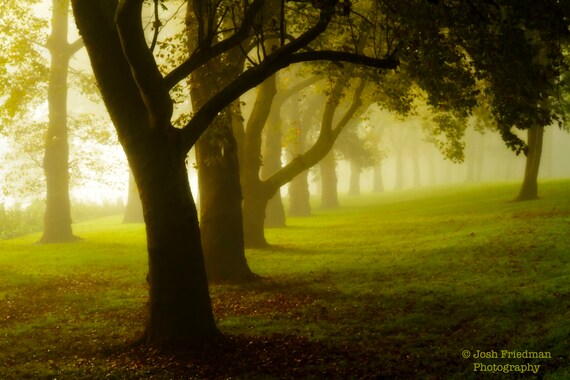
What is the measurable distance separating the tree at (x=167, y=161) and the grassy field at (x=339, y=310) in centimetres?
68

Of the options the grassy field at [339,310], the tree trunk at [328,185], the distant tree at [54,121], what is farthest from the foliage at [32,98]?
the tree trunk at [328,185]

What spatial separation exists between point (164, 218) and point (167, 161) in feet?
3.15

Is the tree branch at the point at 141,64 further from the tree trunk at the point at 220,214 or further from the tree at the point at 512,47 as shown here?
the tree trunk at the point at 220,214

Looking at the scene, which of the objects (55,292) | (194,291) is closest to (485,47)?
(194,291)

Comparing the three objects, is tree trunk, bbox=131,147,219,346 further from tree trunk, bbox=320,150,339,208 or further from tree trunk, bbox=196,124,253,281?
tree trunk, bbox=320,150,339,208

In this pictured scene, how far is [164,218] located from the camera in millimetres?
9977

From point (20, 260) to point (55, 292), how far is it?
8.26 m

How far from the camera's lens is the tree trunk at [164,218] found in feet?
32.8

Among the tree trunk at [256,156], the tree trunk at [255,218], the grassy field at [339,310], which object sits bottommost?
the grassy field at [339,310]

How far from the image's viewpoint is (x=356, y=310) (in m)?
13.0

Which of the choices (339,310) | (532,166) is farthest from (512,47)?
(532,166)

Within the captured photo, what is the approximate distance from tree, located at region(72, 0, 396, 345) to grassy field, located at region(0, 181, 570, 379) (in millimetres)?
682

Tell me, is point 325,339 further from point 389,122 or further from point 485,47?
point 389,122

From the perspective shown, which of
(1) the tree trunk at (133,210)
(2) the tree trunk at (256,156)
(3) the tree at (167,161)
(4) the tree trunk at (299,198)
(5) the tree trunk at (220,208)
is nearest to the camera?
(3) the tree at (167,161)
